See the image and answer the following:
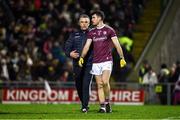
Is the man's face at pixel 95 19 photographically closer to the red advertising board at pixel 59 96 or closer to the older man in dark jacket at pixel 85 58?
the older man in dark jacket at pixel 85 58

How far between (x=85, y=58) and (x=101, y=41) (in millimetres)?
616

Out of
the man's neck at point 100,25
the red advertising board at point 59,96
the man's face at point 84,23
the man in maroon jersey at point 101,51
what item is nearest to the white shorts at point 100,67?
the man in maroon jersey at point 101,51

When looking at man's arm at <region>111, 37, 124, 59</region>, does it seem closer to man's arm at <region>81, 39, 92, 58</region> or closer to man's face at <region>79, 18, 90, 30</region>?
man's arm at <region>81, 39, 92, 58</region>

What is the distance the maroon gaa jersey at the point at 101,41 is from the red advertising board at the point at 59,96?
941 centimetres

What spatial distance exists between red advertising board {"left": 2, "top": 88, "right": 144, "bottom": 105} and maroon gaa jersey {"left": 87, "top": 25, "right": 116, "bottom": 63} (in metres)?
9.41

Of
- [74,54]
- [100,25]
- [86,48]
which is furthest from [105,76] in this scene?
[100,25]

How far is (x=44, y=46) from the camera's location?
31.3 metres

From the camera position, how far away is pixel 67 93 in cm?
2730

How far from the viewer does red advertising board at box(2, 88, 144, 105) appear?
27.0 meters

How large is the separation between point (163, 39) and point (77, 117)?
16539 mm

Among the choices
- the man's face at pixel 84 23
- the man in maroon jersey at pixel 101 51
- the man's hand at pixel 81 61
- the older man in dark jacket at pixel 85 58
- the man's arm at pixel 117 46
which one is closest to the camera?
the man's arm at pixel 117 46

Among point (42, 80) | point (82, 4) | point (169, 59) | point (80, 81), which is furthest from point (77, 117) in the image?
point (82, 4)

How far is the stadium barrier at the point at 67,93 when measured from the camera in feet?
88.8

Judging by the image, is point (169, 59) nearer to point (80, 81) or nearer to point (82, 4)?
point (82, 4)
